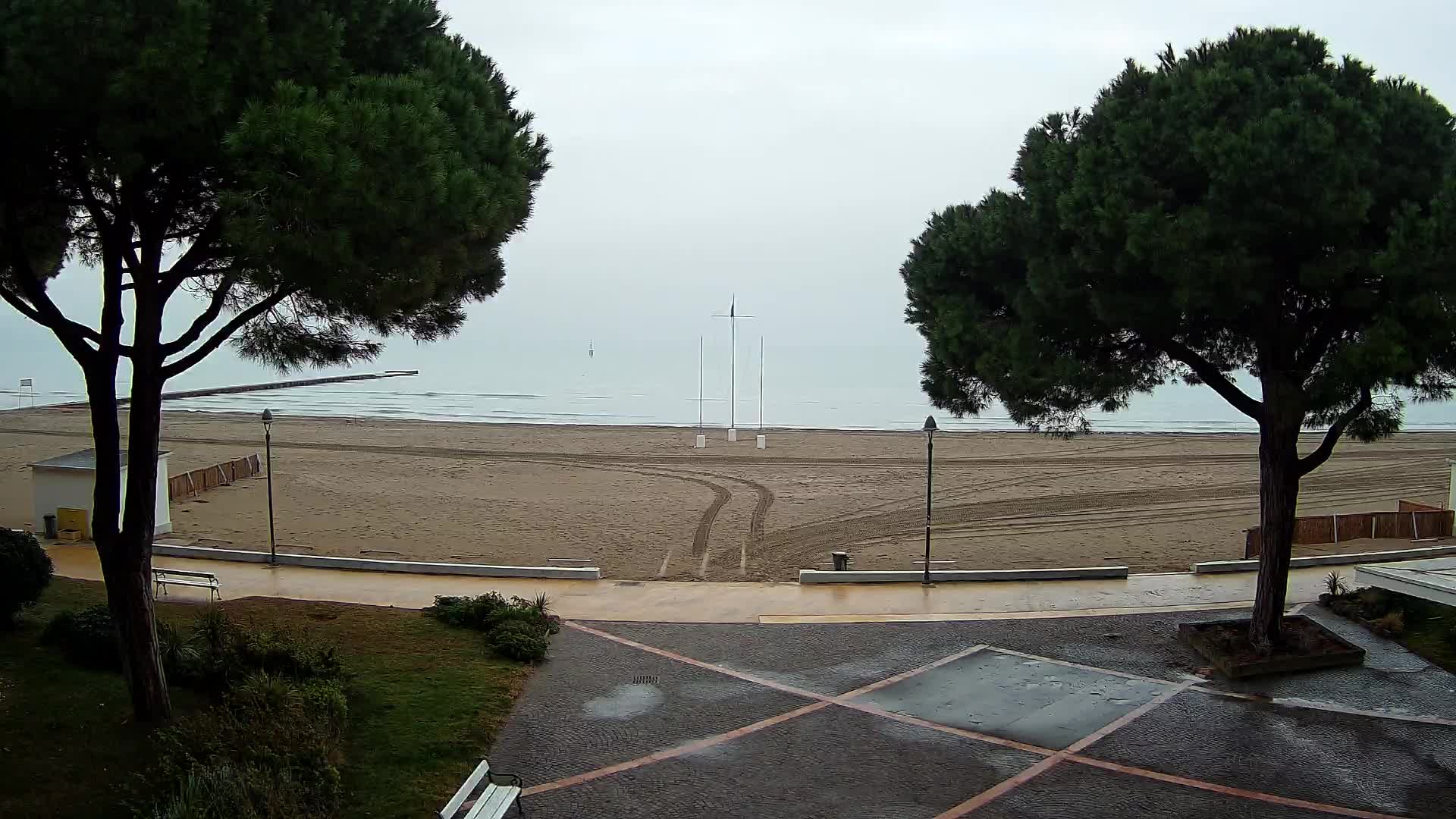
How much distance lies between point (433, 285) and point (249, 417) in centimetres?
5098

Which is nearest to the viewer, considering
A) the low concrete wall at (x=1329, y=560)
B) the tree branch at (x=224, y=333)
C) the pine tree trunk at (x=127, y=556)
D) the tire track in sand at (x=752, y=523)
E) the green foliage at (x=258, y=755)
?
the green foliage at (x=258, y=755)

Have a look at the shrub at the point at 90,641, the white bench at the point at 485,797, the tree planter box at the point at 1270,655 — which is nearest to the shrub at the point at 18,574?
the shrub at the point at 90,641

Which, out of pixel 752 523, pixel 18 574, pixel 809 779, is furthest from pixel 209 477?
pixel 809 779

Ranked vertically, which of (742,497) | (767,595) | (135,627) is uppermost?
(135,627)

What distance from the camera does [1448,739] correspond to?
9422mm

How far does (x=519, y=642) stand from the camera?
38.8 feet

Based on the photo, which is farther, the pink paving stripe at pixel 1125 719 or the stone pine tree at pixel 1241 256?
→ the stone pine tree at pixel 1241 256

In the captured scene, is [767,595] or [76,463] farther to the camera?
[76,463]

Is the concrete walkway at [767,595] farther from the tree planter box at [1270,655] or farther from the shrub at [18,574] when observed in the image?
the shrub at [18,574]

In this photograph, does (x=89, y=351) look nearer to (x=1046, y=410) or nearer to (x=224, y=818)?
(x=224, y=818)

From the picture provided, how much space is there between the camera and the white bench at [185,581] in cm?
1421

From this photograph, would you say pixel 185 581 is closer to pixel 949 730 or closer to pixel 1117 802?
pixel 949 730

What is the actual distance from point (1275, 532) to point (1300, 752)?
3.56m

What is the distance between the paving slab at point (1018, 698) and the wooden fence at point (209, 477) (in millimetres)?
21146
